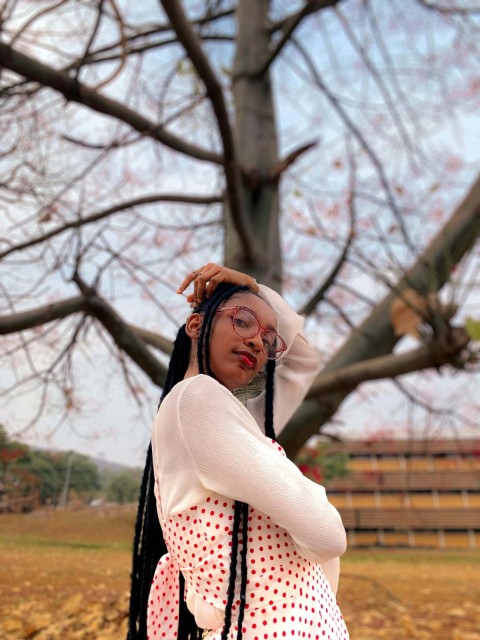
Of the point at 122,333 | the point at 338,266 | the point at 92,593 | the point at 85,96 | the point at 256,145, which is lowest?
the point at 92,593

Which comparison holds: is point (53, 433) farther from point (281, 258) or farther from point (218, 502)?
point (218, 502)

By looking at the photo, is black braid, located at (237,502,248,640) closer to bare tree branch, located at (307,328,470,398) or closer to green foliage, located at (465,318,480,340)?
green foliage, located at (465,318,480,340)

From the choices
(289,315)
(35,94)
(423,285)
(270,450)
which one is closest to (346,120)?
(423,285)

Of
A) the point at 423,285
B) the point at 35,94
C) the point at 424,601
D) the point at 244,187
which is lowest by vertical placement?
the point at 424,601

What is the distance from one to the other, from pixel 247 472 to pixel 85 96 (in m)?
0.81

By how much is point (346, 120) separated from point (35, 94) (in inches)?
32.9

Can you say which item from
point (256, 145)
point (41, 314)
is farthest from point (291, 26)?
point (41, 314)

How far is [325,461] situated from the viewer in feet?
6.11

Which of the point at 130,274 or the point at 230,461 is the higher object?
the point at 130,274

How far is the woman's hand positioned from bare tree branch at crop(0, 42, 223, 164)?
60cm

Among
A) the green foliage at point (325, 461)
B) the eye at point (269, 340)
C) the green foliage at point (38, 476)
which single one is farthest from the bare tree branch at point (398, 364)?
the green foliage at point (325, 461)

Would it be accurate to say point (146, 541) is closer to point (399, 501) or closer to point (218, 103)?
point (218, 103)

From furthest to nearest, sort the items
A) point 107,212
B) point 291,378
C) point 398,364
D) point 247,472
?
1. point 107,212
2. point 398,364
3. point 291,378
4. point 247,472

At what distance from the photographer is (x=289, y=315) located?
52 cm
